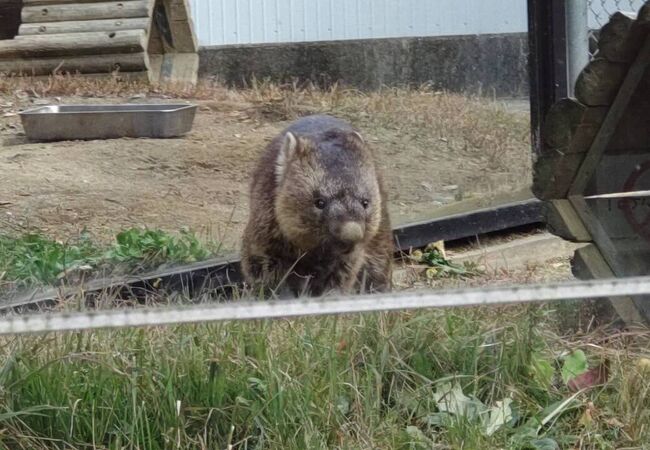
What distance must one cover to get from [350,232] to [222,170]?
6.77ft

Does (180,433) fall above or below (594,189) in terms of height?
below

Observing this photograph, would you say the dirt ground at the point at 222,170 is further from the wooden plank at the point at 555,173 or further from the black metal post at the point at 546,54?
the wooden plank at the point at 555,173

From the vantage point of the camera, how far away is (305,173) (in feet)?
17.8

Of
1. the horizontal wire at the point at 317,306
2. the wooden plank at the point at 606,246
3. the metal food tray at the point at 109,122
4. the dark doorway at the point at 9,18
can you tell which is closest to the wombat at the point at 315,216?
the wooden plank at the point at 606,246

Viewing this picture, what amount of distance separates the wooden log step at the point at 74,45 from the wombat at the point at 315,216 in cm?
453

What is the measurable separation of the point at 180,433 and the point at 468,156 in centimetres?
366

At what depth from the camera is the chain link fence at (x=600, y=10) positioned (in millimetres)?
5887

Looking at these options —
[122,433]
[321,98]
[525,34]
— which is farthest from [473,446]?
[321,98]

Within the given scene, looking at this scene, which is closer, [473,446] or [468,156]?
[473,446]

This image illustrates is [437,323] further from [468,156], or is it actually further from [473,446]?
[468,156]

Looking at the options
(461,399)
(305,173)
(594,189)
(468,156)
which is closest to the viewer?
(461,399)

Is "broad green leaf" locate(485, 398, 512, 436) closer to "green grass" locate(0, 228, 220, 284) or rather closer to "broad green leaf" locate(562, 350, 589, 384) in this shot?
"broad green leaf" locate(562, 350, 589, 384)

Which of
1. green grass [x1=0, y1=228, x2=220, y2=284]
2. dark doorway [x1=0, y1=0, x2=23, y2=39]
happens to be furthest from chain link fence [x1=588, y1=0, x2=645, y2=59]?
dark doorway [x1=0, y1=0, x2=23, y2=39]

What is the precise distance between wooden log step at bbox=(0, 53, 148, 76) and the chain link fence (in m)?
4.61
